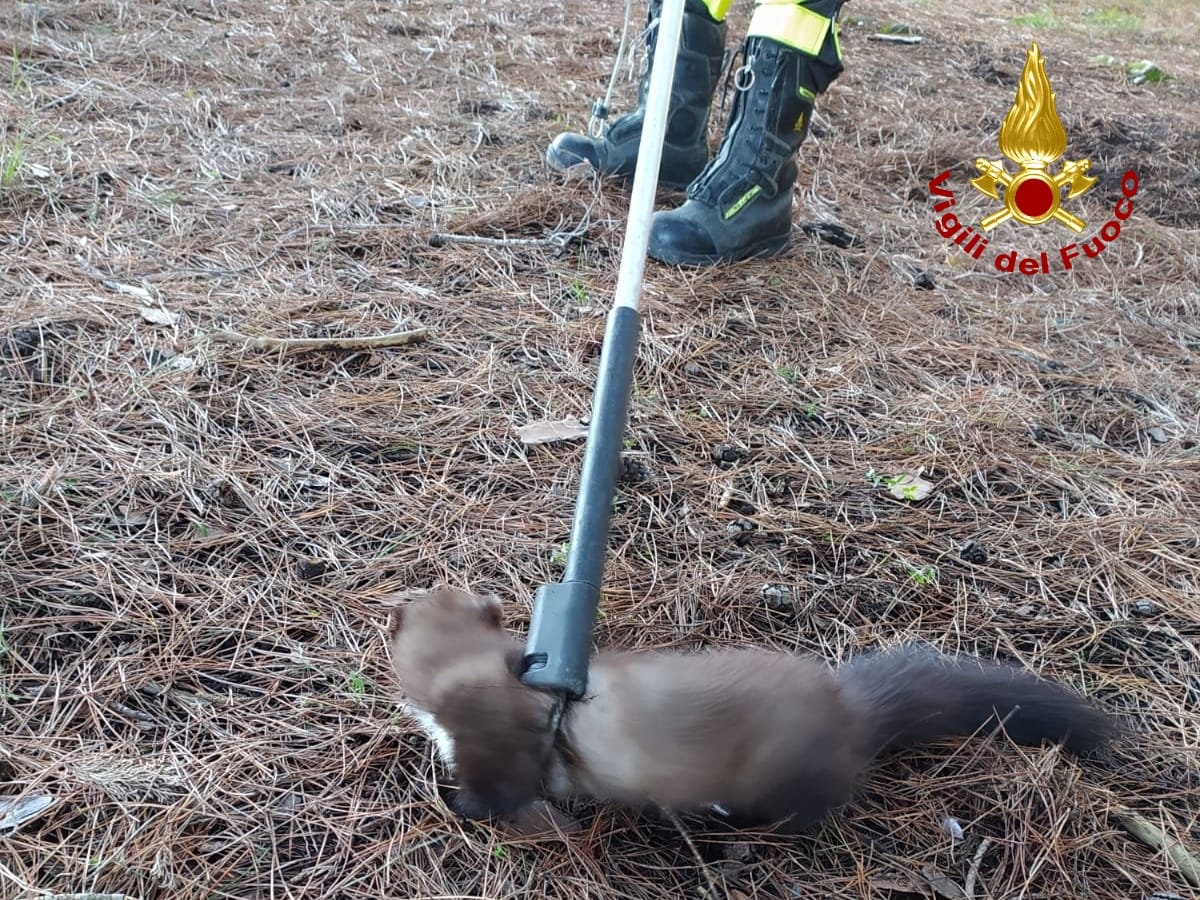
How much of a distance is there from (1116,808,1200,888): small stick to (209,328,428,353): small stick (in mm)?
1982

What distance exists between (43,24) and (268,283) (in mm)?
3076

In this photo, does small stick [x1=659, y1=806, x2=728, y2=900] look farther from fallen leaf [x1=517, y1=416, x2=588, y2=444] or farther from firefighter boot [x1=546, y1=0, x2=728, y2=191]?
firefighter boot [x1=546, y1=0, x2=728, y2=191]

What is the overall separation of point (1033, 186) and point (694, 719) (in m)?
3.75

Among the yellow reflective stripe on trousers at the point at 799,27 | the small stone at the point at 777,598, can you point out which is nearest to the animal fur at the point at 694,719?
the small stone at the point at 777,598

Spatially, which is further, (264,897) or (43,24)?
(43,24)

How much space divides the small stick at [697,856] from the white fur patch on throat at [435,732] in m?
0.34

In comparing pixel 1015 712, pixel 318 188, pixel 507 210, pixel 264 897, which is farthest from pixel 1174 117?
pixel 264 897

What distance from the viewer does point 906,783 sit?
1549mm

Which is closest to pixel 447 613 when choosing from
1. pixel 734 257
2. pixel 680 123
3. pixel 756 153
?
pixel 734 257

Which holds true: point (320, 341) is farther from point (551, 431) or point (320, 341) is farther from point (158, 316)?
point (551, 431)

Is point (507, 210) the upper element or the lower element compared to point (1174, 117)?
lower

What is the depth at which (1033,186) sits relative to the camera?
13.9 ft

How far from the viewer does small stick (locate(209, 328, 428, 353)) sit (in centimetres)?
247

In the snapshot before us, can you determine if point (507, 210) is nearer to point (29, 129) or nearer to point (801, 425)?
point (801, 425)
